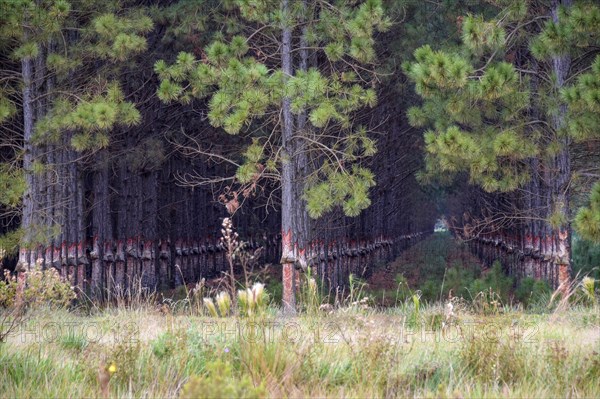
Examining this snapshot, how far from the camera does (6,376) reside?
6.71 m

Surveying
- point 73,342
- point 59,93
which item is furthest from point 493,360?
point 59,93

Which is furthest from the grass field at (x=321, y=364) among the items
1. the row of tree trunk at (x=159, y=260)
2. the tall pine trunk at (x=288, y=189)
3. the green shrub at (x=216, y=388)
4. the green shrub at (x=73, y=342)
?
the tall pine trunk at (x=288, y=189)

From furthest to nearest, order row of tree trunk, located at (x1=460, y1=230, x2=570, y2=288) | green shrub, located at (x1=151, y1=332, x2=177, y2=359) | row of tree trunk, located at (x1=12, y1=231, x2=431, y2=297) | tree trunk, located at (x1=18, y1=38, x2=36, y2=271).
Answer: row of tree trunk, located at (x1=12, y1=231, x2=431, y2=297) < tree trunk, located at (x1=18, y1=38, x2=36, y2=271) < row of tree trunk, located at (x1=460, y1=230, x2=570, y2=288) < green shrub, located at (x1=151, y1=332, x2=177, y2=359)

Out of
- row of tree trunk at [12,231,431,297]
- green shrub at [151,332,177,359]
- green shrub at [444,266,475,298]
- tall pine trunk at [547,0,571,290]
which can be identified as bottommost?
green shrub at [444,266,475,298]

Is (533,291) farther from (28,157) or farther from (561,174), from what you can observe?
(28,157)

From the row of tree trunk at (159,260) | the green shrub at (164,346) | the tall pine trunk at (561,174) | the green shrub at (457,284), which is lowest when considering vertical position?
the green shrub at (457,284)

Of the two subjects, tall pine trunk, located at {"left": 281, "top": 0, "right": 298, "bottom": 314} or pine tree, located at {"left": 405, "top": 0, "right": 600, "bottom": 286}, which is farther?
tall pine trunk, located at {"left": 281, "top": 0, "right": 298, "bottom": 314}

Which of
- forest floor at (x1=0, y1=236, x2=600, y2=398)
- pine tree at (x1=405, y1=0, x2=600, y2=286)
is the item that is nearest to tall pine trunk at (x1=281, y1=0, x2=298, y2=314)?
pine tree at (x1=405, y1=0, x2=600, y2=286)

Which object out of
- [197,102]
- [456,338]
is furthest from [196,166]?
[456,338]

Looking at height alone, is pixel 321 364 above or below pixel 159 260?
below

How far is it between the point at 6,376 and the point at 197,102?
52.8 ft

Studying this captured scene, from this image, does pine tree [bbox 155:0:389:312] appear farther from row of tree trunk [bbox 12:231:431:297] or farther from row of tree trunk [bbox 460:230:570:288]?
row of tree trunk [bbox 460:230:570:288]

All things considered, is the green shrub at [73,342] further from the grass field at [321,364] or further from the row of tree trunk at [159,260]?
the row of tree trunk at [159,260]

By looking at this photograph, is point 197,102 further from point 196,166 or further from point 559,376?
point 559,376
